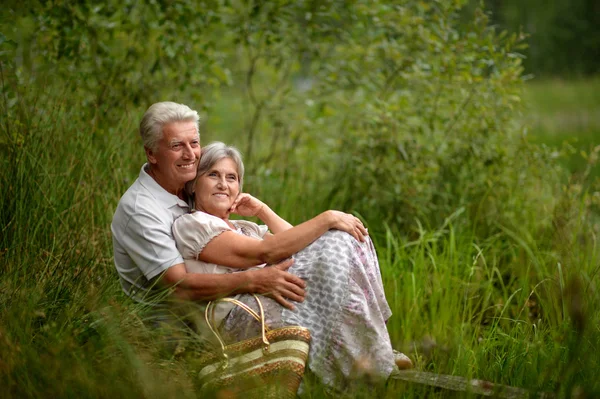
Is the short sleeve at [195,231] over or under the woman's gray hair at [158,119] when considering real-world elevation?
under

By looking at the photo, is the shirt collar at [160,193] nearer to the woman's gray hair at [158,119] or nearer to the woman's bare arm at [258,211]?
the woman's gray hair at [158,119]

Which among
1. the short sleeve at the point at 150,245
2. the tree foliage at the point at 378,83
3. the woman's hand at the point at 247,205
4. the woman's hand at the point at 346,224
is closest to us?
the short sleeve at the point at 150,245

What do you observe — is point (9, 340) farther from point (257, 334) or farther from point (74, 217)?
point (74, 217)

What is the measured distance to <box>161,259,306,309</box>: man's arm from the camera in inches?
128

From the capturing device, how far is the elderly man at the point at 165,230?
3.26 m

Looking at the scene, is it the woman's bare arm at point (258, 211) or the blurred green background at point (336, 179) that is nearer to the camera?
the blurred green background at point (336, 179)

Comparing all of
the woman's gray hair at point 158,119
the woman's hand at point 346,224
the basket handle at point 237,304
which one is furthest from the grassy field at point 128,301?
the woman's gray hair at point 158,119

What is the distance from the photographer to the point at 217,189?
3.46 meters

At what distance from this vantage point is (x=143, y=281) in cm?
346

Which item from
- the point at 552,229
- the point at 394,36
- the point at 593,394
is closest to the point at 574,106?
the point at 394,36

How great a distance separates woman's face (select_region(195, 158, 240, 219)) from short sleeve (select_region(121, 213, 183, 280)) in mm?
254

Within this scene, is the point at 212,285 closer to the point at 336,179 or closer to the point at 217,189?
the point at 217,189

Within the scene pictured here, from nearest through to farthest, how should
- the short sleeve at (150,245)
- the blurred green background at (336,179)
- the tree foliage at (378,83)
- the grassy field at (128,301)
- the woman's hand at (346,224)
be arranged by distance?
the grassy field at (128,301)
the blurred green background at (336,179)
the short sleeve at (150,245)
the woman's hand at (346,224)
the tree foliage at (378,83)

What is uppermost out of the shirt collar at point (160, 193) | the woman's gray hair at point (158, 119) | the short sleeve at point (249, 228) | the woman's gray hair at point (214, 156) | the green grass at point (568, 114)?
the woman's gray hair at point (158, 119)
